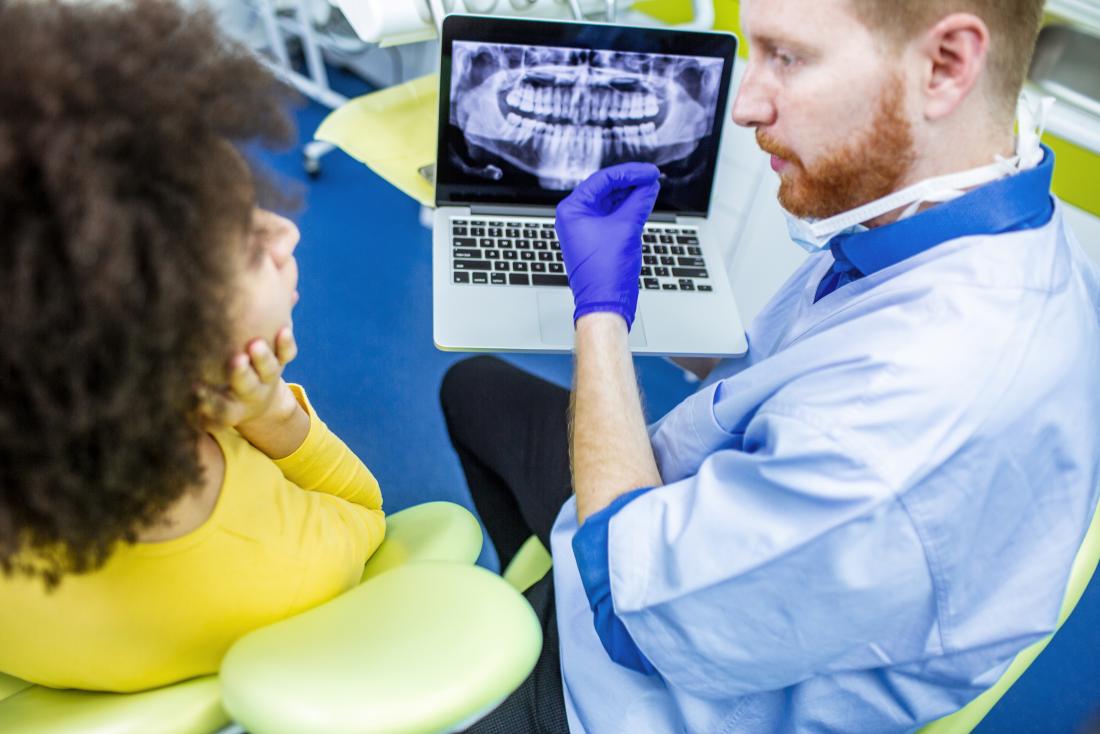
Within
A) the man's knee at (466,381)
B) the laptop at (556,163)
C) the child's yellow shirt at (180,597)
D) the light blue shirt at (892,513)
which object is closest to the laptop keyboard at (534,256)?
the laptop at (556,163)

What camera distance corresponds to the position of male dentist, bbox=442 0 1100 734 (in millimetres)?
636

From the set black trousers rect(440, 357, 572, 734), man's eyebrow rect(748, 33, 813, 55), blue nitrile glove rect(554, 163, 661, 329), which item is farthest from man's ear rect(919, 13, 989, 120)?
black trousers rect(440, 357, 572, 734)

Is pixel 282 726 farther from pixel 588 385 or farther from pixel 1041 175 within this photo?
pixel 1041 175

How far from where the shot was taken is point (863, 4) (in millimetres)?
726

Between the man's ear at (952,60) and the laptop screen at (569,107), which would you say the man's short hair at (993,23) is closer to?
the man's ear at (952,60)

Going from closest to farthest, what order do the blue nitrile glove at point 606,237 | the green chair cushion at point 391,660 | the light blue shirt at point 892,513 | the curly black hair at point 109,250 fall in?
the curly black hair at point 109,250 < the green chair cushion at point 391,660 < the light blue shirt at point 892,513 < the blue nitrile glove at point 606,237

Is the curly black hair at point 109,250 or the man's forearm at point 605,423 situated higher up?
the curly black hair at point 109,250

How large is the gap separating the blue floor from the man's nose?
1.03 m

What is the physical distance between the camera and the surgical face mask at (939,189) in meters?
0.77

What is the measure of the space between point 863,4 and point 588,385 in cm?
47

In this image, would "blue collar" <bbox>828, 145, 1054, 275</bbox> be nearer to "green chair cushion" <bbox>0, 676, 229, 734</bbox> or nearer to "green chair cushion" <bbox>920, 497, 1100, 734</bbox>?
"green chair cushion" <bbox>920, 497, 1100, 734</bbox>

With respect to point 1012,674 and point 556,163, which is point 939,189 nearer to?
point 1012,674

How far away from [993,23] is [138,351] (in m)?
0.75

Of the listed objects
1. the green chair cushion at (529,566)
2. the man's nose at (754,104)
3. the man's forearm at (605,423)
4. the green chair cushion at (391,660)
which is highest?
the man's nose at (754,104)
